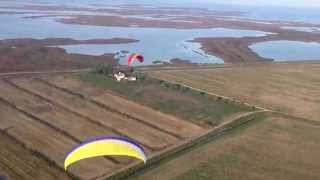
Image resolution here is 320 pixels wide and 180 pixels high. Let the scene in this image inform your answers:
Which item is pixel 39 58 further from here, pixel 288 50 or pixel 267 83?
pixel 288 50

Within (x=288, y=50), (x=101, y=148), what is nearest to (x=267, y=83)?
(x=288, y=50)

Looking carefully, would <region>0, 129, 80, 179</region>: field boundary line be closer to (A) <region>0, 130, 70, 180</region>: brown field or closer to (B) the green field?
(A) <region>0, 130, 70, 180</region>: brown field

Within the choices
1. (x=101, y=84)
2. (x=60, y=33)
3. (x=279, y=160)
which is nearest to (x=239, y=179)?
(x=279, y=160)

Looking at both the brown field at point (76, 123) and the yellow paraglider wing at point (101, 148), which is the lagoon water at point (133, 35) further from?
the yellow paraglider wing at point (101, 148)

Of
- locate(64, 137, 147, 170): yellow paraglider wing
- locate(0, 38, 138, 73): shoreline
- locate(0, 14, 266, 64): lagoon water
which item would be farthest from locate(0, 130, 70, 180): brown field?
locate(0, 14, 266, 64): lagoon water

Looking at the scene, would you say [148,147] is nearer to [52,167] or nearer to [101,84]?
[52,167]
